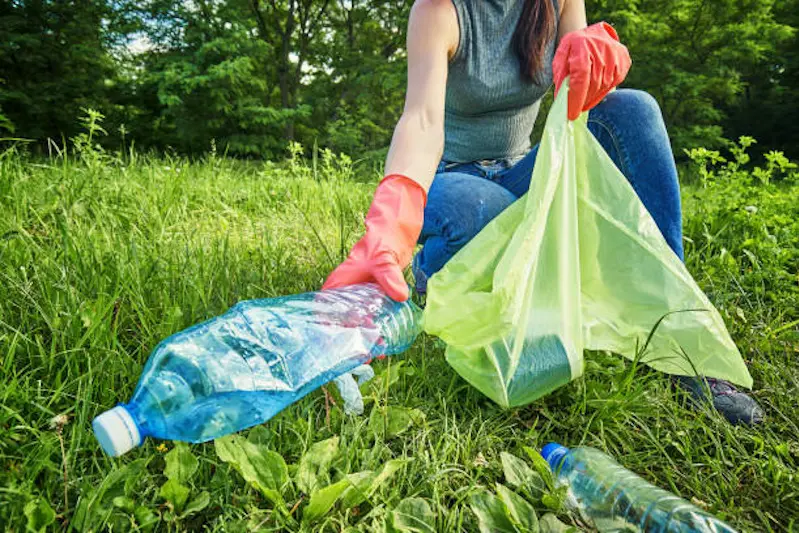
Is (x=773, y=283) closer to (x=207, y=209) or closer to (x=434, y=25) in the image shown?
(x=434, y=25)

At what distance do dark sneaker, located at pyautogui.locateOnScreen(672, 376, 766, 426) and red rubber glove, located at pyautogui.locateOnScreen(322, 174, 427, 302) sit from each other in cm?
79

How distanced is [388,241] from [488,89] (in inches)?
31.1

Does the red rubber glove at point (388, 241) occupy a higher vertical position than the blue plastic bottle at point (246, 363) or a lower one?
higher

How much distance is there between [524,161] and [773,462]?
1051mm

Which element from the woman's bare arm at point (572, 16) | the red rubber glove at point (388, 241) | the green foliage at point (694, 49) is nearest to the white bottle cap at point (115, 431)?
the red rubber glove at point (388, 241)

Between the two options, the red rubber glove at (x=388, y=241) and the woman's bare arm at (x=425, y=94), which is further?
the woman's bare arm at (x=425, y=94)

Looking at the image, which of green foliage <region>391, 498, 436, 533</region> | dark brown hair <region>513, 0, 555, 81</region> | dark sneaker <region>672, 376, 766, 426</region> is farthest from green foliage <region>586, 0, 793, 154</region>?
green foliage <region>391, 498, 436, 533</region>

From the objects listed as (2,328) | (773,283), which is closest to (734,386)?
(773,283)

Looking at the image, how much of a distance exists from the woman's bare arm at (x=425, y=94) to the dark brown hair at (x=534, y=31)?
235mm

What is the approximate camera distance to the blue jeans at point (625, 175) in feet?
4.63

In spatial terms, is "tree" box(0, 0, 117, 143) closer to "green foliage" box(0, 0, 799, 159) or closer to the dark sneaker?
Answer: "green foliage" box(0, 0, 799, 159)

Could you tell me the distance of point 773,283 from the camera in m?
1.91

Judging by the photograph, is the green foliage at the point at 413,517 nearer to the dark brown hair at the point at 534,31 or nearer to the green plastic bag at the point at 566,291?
the green plastic bag at the point at 566,291

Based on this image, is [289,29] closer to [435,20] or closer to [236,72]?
[236,72]
